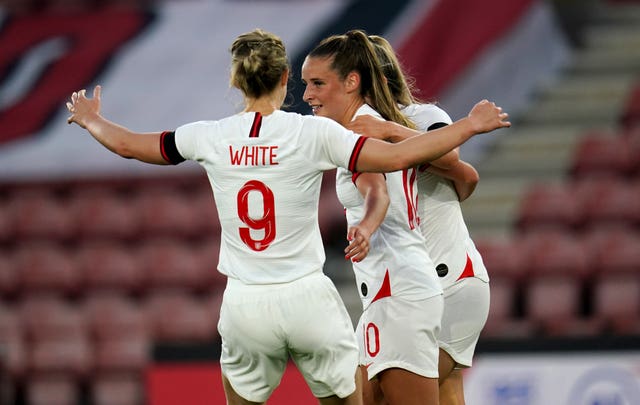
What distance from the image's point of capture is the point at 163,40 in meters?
9.34

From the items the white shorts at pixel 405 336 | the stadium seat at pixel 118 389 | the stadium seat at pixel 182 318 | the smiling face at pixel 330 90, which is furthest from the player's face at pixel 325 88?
the stadium seat at pixel 118 389

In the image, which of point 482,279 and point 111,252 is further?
point 111,252

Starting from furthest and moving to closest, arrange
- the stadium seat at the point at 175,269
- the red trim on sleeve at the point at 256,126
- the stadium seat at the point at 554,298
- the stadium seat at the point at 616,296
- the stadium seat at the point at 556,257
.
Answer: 1. the stadium seat at the point at 175,269
2. the stadium seat at the point at 556,257
3. the stadium seat at the point at 554,298
4. the stadium seat at the point at 616,296
5. the red trim on sleeve at the point at 256,126

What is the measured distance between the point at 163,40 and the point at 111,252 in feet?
6.13

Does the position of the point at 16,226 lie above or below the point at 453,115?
below

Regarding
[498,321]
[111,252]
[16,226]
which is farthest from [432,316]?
[16,226]

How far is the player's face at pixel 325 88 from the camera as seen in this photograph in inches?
133

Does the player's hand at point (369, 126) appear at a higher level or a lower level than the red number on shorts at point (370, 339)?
higher

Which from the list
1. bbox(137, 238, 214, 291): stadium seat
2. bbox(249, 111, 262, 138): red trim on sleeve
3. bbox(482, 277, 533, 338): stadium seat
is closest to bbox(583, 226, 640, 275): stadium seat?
bbox(482, 277, 533, 338): stadium seat

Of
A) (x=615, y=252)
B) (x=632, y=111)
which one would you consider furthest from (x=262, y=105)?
(x=632, y=111)

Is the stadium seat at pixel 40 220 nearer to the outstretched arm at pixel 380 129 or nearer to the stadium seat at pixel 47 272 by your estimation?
the stadium seat at pixel 47 272

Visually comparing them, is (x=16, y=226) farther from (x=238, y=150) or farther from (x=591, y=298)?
(x=238, y=150)

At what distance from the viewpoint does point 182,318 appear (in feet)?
27.0

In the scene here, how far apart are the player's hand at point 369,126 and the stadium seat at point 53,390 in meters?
5.53
